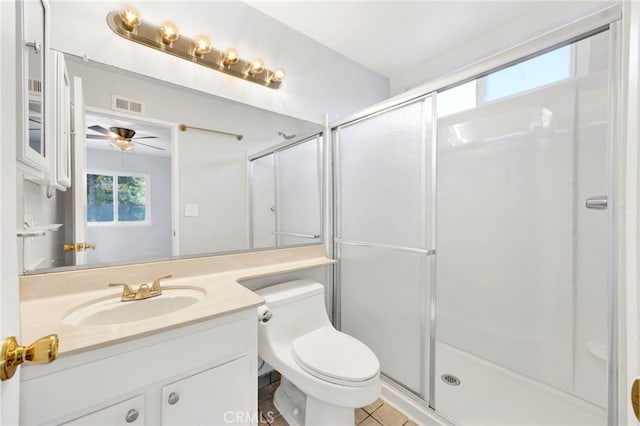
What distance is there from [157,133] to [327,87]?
52.2 inches

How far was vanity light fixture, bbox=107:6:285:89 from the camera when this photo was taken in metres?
1.23

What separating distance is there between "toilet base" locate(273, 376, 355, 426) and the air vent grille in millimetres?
1546

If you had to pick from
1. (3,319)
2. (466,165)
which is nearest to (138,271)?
(3,319)

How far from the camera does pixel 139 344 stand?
734 millimetres

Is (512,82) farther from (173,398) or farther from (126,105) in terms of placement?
(173,398)

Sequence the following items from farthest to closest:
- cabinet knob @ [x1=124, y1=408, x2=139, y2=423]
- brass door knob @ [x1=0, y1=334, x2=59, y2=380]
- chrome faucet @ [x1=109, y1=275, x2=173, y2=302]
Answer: chrome faucet @ [x1=109, y1=275, x2=173, y2=302]
cabinet knob @ [x1=124, y1=408, x2=139, y2=423]
brass door knob @ [x1=0, y1=334, x2=59, y2=380]

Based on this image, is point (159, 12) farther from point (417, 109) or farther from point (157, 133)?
point (417, 109)

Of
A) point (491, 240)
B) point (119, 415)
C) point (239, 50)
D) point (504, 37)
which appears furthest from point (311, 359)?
point (504, 37)

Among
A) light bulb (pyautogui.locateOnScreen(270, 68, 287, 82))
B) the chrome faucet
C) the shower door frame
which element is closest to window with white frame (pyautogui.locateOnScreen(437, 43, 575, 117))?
the shower door frame

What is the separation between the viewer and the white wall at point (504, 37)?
5.08 ft

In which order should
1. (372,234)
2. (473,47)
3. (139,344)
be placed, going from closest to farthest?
1. (139,344)
2. (372,234)
3. (473,47)

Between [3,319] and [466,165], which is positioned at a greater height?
[466,165]

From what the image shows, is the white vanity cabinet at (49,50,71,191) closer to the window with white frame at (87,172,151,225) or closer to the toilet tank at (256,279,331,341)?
the window with white frame at (87,172,151,225)

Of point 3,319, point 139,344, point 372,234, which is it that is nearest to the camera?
point 3,319
